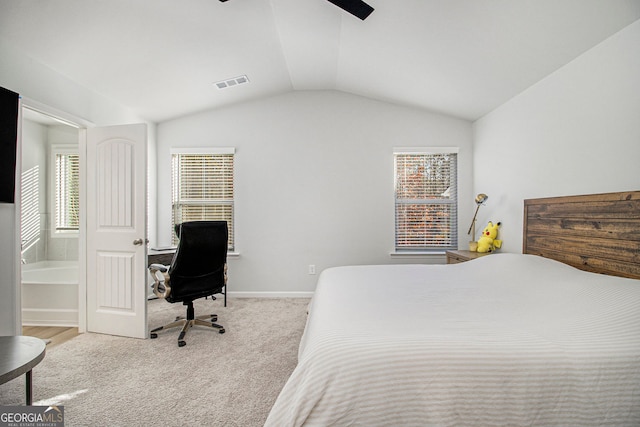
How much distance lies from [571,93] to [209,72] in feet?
11.0

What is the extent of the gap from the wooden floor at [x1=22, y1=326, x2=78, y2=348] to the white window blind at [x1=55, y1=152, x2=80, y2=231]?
145cm

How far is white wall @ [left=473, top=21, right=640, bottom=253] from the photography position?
1917mm

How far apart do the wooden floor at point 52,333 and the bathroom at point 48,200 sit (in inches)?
28.6

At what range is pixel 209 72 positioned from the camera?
3.12 meters

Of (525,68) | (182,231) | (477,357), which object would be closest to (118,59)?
(182,231)

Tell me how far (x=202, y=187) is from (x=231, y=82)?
1.48 meters

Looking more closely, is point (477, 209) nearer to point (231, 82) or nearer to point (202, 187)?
point (231, 82)

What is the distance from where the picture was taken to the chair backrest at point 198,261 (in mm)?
2564

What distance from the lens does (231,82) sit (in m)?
3.41

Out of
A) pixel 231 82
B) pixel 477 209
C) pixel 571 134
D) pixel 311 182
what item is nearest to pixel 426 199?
pixel 477 209

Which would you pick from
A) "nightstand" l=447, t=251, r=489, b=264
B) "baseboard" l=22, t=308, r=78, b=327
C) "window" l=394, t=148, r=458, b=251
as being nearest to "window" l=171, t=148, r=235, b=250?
"baseboard" l=22, t=308, r=78, b=327

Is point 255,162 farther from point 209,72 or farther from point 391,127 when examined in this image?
point 391,127
